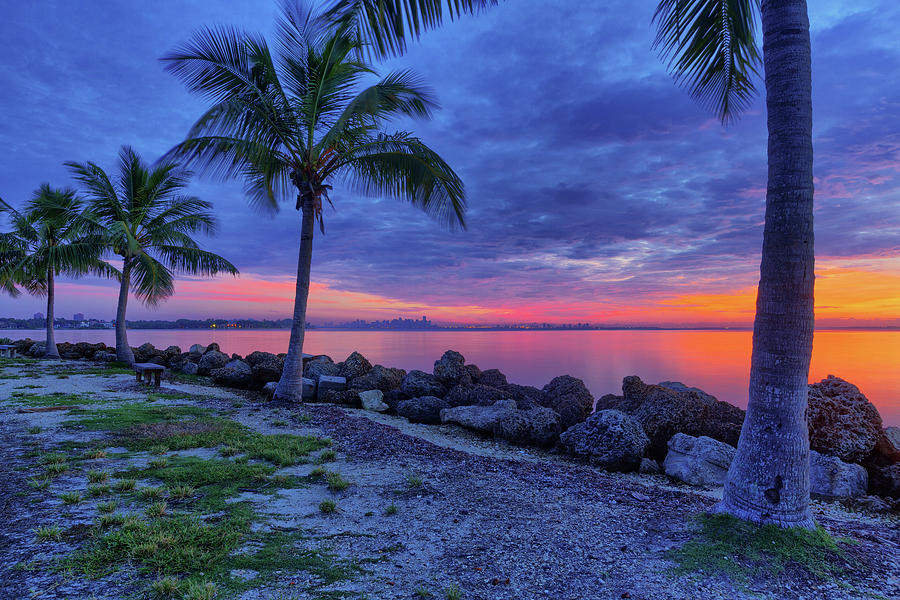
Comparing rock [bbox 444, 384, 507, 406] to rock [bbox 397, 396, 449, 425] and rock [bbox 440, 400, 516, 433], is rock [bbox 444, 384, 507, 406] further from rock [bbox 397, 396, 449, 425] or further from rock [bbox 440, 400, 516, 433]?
rock [bbox 440, 400, 516, 433]

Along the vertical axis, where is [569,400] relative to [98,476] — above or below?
below

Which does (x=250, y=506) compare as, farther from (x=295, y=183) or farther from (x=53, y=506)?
(x=295, y=183)

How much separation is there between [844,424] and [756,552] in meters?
4.99

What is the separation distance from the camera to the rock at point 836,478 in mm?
5777

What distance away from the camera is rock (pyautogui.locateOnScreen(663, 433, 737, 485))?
6.30 meters

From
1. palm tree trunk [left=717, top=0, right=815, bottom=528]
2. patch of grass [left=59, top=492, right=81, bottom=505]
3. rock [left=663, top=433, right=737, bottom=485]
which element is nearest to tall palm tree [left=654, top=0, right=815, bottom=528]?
palm tree trunk [left=717, top=0, right=815, bottom=528]

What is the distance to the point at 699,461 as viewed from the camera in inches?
253

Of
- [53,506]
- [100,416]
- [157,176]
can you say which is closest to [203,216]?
[157,176]

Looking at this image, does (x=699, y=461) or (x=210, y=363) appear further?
(x=210, y=363)

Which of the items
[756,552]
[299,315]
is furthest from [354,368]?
[756,552]

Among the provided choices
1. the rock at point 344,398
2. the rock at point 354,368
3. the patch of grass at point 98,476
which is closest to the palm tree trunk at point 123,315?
the rock at point 354,368

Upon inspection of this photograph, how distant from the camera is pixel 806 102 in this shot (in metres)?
3.83

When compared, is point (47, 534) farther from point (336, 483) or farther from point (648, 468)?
point (648, 468)

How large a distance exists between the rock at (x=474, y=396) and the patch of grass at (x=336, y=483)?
573 centimetres
